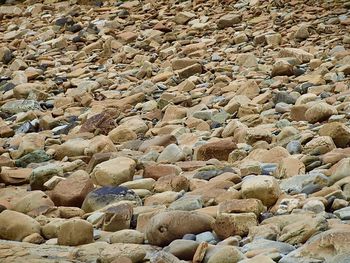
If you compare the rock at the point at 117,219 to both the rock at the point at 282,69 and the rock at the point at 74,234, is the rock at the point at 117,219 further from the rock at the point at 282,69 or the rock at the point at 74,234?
the rock at the point at 282,69

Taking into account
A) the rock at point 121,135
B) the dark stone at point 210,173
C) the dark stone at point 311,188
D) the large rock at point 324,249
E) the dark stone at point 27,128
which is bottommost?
the dark stone at point 27,128

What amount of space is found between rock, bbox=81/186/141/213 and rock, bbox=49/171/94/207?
0.34ft

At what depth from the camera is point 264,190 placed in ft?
10.7

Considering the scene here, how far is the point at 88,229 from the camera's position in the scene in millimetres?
3055

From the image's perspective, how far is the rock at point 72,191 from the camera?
12.3ft

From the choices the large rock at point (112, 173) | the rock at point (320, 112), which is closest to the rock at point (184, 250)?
the large rock at point (112, 173)

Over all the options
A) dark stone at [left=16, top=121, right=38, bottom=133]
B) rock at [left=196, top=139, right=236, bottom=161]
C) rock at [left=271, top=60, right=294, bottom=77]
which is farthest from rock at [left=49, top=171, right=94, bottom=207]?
rock at [left=271, top=60, right=294, bottom=77]

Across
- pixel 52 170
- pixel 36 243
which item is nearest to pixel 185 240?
pixel 36 243

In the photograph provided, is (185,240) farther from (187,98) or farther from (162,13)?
(162,13)

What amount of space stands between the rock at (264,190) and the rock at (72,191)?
962 millimetres

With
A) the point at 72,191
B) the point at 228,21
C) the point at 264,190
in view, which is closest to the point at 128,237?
the point at 264,190

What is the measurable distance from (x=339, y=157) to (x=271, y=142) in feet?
2.94

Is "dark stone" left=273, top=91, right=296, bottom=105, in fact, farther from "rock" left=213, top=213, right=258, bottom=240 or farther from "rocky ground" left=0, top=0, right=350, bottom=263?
"rock" left=213, top=213, right=258, bottom=240

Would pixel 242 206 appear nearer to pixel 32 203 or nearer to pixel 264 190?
pixel 264 190
